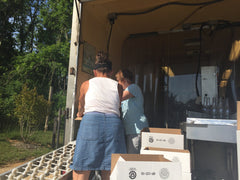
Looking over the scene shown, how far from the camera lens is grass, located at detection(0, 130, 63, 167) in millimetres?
5469

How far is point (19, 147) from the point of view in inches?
243

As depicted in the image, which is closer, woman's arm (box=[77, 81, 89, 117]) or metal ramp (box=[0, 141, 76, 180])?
metal ramp (box=[0, 141, 76, 180])

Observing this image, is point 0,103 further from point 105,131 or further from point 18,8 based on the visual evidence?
point 105,131

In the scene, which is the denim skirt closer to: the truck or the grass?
the truck

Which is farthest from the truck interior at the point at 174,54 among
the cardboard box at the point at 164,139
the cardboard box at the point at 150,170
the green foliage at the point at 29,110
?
the green foliage at the point at 29,110

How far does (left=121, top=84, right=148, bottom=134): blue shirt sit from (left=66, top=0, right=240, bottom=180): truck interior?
22.6 inches

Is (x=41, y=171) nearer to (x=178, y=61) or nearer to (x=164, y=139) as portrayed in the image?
(x=164, y=139)

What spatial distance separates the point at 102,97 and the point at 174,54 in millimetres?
2548

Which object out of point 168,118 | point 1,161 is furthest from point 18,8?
point 168,118

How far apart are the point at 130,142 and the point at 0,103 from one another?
22.2ft

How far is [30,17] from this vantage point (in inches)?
396

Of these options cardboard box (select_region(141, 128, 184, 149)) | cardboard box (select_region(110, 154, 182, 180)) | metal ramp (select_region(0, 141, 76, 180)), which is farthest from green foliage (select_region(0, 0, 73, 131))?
cardboard box (select_region(110, 154, 182, 180))

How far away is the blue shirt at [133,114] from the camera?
1.83 metres

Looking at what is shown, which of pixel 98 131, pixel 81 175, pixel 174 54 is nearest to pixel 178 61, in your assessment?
pixel 174 54
